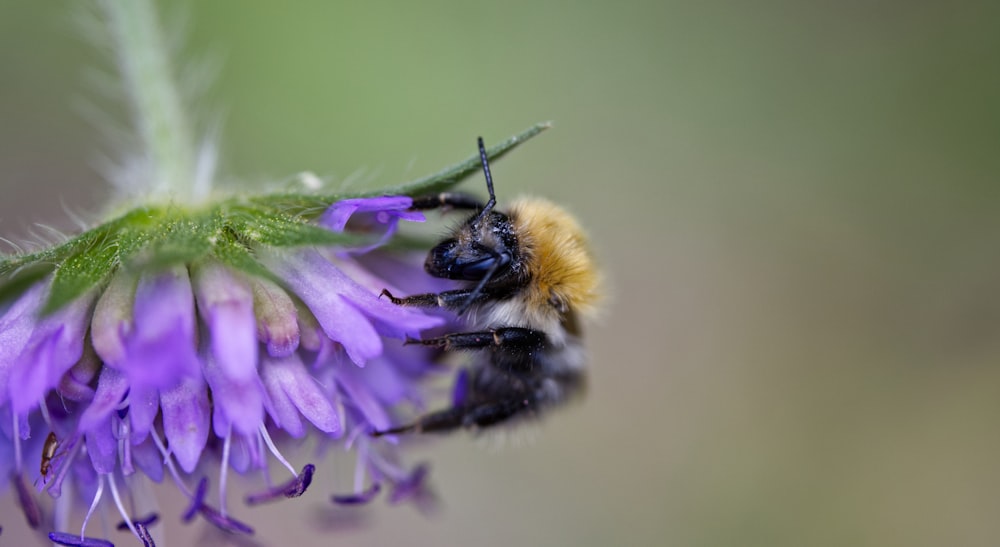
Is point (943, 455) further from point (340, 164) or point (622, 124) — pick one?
point (340, 164)

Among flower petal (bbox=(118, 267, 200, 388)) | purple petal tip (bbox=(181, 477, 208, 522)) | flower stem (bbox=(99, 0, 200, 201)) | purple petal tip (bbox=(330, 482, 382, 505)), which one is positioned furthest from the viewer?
flower stem (bbox=(99, 0, 200, 201))

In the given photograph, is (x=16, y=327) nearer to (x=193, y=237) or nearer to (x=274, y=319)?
(x=193, y=237)

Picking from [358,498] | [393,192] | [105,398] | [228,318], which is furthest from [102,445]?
[393,192]

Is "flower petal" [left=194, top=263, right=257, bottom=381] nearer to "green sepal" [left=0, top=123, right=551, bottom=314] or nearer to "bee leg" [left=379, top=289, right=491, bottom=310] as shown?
"green sepal" [left=0, top=123, right=551, bottom=314]

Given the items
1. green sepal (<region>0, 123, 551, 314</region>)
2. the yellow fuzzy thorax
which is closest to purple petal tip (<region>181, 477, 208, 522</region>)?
green sepal (<region>0, 123, 551, 314</region>)

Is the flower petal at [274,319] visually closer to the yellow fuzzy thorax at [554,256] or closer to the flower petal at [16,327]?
the flower petal at [16,327]

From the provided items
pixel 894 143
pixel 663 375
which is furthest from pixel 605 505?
pixel 894 143

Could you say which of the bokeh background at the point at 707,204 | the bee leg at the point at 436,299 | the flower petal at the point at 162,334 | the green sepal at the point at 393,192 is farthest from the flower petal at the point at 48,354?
the bokeh background at the point at 707,204
